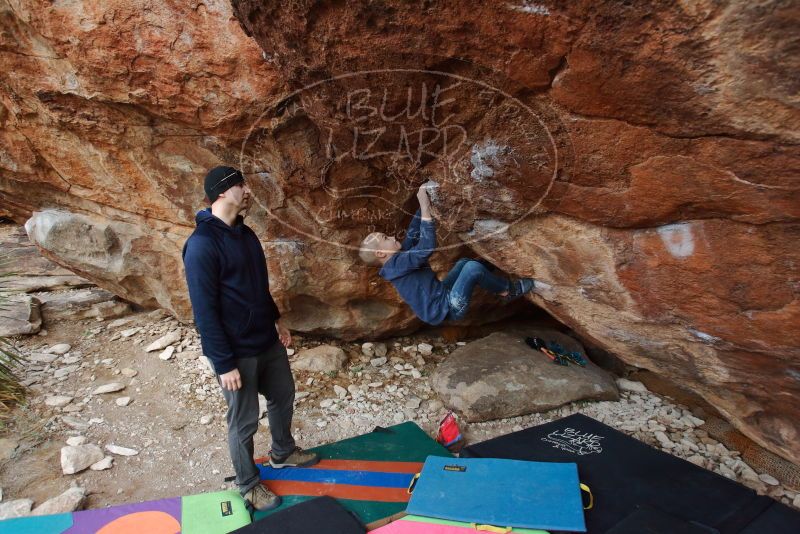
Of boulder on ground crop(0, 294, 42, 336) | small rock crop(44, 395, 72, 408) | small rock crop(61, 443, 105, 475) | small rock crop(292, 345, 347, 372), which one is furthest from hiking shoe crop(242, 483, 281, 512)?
boulder on ground crop(0, 294, 42, 336)

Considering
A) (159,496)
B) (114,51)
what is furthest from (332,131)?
(159,496)

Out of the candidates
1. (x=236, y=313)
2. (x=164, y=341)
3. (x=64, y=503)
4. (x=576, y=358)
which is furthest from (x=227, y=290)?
(x=576, y=358)

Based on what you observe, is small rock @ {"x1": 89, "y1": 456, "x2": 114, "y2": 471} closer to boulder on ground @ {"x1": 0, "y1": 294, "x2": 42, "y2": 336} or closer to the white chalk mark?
boulder on ground @ {"x1": 0, "y1": 294, "x2": 42, "y2": 336}

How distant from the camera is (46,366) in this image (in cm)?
436

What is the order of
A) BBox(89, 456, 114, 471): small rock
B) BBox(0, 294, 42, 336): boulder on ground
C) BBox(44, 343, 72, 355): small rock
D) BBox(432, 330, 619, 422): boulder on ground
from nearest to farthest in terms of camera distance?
1. BBox(89, 456, 114, 471): small rock
2. BBox(432, 330, 619, 422): boulder on ground
3. BBox(44, 343, 72, 355): small rock
4. BBox(0, 294, 42, 336): boulder on ground

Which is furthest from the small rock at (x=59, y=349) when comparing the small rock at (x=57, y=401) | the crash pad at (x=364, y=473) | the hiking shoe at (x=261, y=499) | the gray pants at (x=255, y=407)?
the hiking shoe at (x=261, y=499)

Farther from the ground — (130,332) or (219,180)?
(219,180)

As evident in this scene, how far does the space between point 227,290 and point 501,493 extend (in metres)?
1.77

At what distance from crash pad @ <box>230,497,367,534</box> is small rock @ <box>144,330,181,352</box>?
103 inches

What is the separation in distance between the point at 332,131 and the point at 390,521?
2268 millimetres

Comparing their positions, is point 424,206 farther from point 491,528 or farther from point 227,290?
point 491,528

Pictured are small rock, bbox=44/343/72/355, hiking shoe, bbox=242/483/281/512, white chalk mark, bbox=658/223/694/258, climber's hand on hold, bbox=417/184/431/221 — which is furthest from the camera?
small rock, bbox=44/343/72/355

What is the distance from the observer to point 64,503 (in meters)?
2.83

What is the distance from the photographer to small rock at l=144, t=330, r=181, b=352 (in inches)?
181
